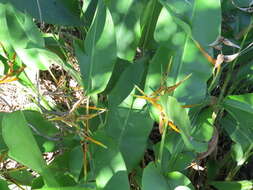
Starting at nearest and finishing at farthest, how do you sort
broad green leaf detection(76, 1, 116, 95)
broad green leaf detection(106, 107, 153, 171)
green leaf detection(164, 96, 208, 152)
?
green leaf detection(164, 96, 208, 152)
broad green leaf detection(76, 1, 116, 95)
broad green leaf detection(106, 107, 153, 171)

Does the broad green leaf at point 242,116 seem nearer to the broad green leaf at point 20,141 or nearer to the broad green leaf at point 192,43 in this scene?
the broad green leaf at point 192,43

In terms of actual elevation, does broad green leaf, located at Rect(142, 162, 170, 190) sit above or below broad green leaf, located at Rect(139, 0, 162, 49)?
below

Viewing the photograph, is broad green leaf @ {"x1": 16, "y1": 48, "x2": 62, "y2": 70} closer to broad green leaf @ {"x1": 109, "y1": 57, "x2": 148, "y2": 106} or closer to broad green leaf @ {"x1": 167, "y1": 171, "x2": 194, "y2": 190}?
broad green leaf @ {"x1": 109, "y1": 57, "x2": 148, "y2": 106}

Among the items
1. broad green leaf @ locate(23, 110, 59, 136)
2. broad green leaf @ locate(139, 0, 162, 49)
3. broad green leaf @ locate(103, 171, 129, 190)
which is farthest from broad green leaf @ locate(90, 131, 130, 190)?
broad green leaf @ locate(139, 0, 162, 49)

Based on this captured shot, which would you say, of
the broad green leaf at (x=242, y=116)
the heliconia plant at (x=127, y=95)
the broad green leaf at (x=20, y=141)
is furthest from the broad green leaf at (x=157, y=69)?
the broad green leaf at (x=20, y=141)

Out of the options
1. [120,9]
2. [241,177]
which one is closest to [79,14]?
[120,9]

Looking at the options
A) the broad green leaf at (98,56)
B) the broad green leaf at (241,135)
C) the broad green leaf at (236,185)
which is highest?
the broad green leaf at (98,56)
